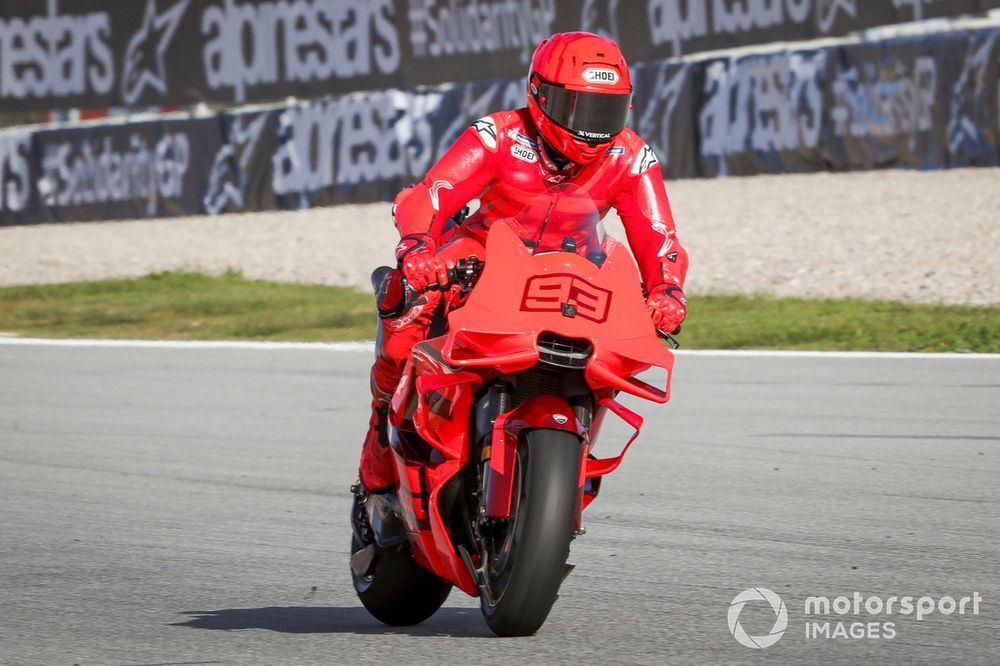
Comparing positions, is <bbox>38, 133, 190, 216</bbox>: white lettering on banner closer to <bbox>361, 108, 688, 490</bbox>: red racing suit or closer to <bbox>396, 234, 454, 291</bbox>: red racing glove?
<bbox>361, 108, 688, 490</bbox>: red racing suit

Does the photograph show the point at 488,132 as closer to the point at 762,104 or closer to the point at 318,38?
the point at 762,104

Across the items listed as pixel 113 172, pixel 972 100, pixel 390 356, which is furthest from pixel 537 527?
pixel 113 172

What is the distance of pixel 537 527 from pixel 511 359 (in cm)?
44

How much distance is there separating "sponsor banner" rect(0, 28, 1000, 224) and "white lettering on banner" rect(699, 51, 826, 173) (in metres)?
0.02

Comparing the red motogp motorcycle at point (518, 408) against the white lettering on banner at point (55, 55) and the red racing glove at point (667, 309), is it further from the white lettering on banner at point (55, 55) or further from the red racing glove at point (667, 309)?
the white lettering on banner at point (55, 55)

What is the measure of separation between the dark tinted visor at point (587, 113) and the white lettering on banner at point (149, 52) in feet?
65.8

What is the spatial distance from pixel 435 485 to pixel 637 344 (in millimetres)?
695

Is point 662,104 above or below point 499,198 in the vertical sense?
below

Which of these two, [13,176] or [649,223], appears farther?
[13,176]

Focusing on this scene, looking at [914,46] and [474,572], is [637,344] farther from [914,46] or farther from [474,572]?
[914,46]

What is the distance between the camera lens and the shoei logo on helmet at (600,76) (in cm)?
491

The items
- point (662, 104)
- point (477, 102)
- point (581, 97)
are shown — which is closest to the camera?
point (581, 97)

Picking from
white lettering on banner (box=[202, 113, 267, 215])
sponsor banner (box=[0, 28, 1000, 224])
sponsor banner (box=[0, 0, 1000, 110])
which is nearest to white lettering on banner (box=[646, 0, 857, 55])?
sponsor banner (box=[0, 0, 1000, 110])

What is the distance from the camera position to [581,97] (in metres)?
4.88
